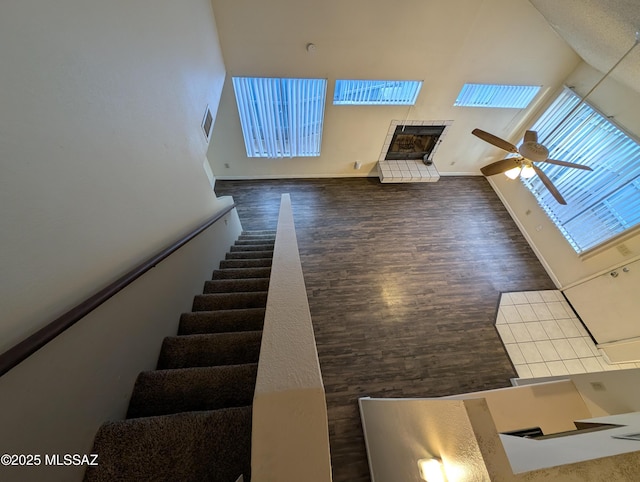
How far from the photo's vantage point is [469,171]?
5.06 metres

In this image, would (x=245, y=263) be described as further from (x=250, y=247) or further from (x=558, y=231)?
(x=558, y=231)

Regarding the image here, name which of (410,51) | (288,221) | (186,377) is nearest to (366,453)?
(186,377)

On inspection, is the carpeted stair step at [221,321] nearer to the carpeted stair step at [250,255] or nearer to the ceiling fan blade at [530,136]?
the carpeted stair step at [250,255]

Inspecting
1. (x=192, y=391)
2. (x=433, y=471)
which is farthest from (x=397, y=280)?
(x=192, y=391)

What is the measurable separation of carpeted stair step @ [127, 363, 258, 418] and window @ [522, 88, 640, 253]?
4.08 m

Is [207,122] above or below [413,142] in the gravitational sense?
below

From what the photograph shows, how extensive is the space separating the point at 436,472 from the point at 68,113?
2.17 metres

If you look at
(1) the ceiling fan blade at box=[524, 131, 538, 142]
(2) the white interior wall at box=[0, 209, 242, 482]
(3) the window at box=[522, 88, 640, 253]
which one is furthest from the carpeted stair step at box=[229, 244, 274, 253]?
(3) the window at box=[522, 88, 640, 253]

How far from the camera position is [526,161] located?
2309 mm

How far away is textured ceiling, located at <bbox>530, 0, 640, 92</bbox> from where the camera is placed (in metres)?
1.50

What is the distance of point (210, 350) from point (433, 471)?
4.32ft

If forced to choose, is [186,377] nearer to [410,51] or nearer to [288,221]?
[288,221]

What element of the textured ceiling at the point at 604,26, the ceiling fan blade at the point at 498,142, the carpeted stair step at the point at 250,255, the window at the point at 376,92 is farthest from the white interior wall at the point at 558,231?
the carpeted stair step at the point at 250,255

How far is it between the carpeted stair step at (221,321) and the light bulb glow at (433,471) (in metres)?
1.17
